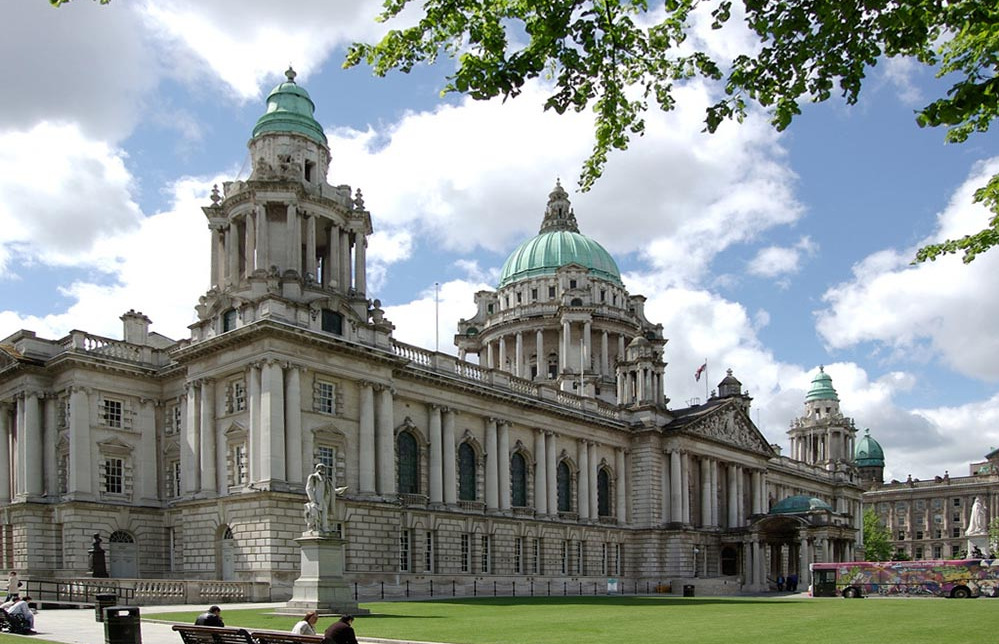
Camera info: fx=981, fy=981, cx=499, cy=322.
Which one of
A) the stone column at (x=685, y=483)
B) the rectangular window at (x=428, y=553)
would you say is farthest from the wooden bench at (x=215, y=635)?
the stone column at (x=685, y=483)

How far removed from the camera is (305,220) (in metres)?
55.0

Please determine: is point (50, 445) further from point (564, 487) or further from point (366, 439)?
point (564, 487)

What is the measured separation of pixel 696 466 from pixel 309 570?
51.9 metres

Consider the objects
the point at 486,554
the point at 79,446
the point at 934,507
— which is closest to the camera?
the point at 79,446

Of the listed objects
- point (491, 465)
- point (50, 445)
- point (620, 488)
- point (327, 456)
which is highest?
point (50, 445)

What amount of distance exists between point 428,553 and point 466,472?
21.8 feet

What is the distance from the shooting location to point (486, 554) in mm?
60375

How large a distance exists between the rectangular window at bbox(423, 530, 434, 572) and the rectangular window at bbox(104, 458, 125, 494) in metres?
16.7

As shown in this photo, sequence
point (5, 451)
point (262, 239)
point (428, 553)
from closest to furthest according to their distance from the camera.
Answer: point (262, 239) < point (5, 451) < point (428, 553)

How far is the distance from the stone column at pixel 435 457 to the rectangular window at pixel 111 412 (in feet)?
56.2

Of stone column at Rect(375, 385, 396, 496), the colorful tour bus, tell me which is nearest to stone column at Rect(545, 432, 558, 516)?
stone column at Rect(375, 385, 396, 496)

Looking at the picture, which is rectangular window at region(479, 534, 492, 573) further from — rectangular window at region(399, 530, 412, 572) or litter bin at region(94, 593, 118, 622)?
litter bin at region(94, 593, 118, 622)

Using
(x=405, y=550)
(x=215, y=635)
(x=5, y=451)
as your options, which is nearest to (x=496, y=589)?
(x=405, y=550)

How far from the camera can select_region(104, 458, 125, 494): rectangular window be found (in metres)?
51.3
